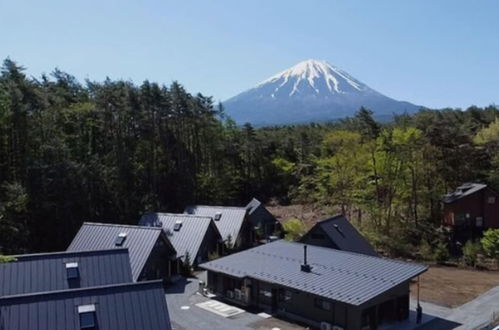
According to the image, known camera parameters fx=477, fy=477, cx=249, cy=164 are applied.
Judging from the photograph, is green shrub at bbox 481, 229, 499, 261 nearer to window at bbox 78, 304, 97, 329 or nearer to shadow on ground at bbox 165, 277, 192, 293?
shadow on ground at bbox 165, 277, 192, 293

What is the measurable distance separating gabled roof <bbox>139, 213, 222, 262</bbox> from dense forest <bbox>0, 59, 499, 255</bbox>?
5.19 metres

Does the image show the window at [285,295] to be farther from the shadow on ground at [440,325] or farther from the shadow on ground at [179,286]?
the shadow on ground at [179,286]

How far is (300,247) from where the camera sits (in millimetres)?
23031

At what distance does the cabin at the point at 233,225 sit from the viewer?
100 ft

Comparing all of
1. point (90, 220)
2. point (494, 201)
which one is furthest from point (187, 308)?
point (494, 201)

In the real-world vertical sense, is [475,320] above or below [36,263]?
below

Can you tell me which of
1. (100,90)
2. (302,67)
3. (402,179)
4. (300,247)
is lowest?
(300,247)

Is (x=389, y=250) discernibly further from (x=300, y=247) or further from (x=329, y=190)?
(x=300, y=247)

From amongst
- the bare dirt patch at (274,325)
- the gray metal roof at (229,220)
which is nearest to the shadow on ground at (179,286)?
the bare dirt patch at (274,325)

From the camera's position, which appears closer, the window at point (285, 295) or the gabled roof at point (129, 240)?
the window at point (285, 295)

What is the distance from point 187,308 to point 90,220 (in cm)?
1338

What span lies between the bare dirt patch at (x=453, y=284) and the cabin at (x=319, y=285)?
2972 millimetres

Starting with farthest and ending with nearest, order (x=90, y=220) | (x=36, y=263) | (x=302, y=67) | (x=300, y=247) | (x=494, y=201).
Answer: (x=302, y=67)
(x=494, y=201)
(x=90, y=220)
(x=300, y=247)
(x=36, y=263)

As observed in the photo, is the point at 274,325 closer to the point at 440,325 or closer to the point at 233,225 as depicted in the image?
the point at 440,325
